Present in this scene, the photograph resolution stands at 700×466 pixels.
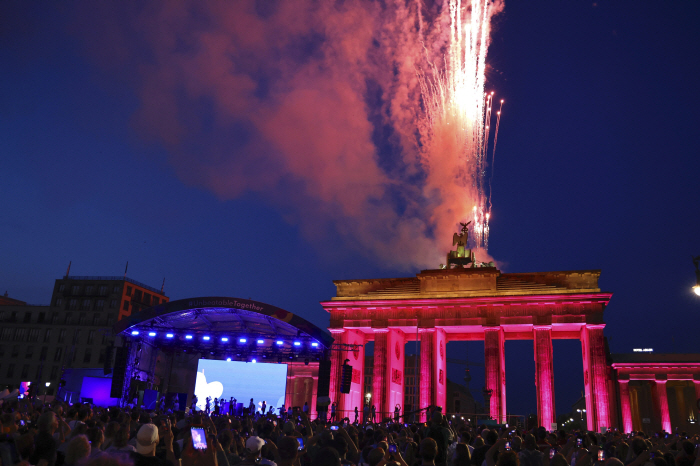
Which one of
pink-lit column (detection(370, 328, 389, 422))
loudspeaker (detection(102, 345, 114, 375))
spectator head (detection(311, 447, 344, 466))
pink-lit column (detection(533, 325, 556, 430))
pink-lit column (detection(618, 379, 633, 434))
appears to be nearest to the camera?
spectator head (detection(311, 447, 344, 466))

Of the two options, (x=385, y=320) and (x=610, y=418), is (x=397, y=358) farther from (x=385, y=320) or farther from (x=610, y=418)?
(x=610, y=418)

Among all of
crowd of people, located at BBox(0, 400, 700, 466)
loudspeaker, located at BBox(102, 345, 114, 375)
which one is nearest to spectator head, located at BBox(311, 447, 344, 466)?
crowd of people, located at BBox(0, 400, 700, 466)

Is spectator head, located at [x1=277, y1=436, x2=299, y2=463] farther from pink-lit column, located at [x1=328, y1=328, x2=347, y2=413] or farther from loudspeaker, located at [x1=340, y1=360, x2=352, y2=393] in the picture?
pink-lit column, located at [x1=328, y1=328, x2=347, y2=413]

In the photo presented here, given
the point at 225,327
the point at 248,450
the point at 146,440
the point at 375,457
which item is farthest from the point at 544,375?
the point at 146,440

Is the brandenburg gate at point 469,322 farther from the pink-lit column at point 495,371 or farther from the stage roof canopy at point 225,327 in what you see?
the stage roof canopy at point 225,327

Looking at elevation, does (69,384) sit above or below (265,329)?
below

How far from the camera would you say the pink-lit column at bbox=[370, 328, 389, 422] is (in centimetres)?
4462

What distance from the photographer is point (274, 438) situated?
1178cm

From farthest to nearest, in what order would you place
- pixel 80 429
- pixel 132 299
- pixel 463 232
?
pixel 132 299
pixel 463 232
pixel 80 429

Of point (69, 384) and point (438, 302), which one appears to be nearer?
point (69, 384)

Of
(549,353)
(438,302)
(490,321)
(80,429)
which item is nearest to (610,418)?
(549,353)

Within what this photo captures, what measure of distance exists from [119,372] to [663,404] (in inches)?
1626

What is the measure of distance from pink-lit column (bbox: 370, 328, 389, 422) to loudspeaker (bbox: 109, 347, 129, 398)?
2054cm

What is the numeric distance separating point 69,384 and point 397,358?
27.7 m
